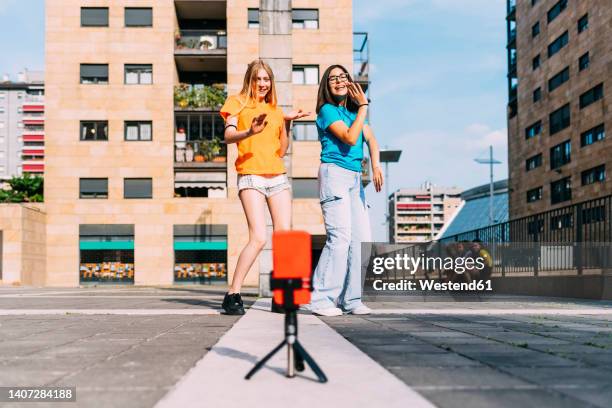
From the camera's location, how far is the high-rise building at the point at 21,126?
4459 inches

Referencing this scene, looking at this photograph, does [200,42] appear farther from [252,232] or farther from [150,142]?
[252,232]

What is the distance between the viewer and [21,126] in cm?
11456

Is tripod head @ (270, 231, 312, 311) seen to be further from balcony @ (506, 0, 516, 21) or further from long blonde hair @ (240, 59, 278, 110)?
balcony @ (506, 0, 516, 21)

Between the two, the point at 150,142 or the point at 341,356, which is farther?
the point at 150,142

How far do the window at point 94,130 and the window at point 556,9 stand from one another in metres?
34.0

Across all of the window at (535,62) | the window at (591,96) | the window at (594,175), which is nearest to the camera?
the window at (594,175)

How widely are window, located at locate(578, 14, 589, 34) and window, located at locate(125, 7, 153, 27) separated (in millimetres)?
28946

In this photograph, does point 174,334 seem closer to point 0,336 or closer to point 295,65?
point 0,336

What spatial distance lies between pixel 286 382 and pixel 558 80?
5142 cm

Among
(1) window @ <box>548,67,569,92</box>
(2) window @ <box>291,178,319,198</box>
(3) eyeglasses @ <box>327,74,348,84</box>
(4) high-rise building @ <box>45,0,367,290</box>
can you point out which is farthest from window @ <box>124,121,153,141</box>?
(1) window @ <box>548,67,569,92</box>

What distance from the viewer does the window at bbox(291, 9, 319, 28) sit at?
34.3m

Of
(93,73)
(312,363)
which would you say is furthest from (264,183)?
(93,73)

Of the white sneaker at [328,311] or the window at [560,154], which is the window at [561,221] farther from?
the window at [560,154]

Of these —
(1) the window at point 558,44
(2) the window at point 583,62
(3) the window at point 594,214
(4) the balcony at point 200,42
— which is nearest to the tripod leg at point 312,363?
(3) the window at point 594,214
